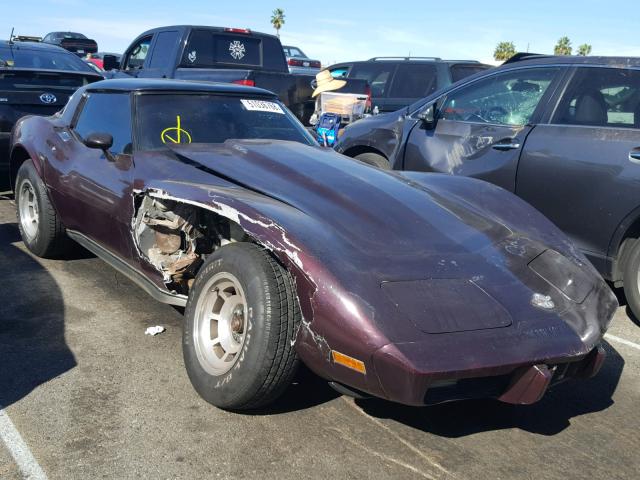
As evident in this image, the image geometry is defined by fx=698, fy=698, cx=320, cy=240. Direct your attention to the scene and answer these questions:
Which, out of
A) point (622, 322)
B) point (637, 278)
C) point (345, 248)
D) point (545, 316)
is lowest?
point (622, 322)

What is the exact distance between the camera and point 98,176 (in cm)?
447

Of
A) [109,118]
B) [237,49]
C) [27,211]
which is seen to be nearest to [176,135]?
[109,118]

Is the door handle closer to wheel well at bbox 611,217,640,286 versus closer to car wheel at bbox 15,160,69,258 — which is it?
wheel well at bbox 611,217,640,286

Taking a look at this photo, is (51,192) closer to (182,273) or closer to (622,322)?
(182,273)

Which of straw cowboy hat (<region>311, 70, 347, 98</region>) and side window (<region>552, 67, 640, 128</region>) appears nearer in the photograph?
side window (<region>552, 67, 640, 128</region>)

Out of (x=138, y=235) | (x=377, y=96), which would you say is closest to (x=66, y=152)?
(x=138, y=235)

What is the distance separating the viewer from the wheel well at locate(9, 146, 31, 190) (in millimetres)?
5801

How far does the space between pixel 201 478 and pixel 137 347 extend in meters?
1.39

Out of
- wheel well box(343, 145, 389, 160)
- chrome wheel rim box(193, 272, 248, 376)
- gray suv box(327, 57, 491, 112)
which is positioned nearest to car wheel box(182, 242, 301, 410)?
chrome wheel rim box(193, 272, 248, 376)

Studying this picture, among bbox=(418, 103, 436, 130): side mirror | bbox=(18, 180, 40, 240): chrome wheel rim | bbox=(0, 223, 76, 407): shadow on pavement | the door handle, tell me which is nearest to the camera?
bbox=(0, 223, 76, 407): shadow on pavement

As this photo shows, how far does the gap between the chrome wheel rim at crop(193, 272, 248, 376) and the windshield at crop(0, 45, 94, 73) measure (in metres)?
6.43

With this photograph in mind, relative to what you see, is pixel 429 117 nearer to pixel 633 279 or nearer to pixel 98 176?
pixel 633 279

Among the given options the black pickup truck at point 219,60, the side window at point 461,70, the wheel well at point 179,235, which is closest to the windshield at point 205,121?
the wheel well at point 179,235

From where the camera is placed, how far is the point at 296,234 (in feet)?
9.83
